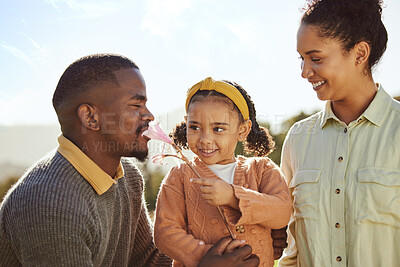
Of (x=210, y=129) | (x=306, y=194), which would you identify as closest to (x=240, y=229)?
(x=306, y=194)

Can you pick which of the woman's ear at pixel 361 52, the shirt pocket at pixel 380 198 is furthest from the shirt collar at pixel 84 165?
the woman's ear at pixel 361 52

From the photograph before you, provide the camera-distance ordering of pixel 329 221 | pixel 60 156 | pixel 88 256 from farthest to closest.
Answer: pixel 329 221, pixel 60 156, pixel 88 256

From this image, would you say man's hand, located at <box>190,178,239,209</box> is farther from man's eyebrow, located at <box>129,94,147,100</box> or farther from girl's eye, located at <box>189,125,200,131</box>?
man's eyebrow, located at <box>129,94,147,100</box>

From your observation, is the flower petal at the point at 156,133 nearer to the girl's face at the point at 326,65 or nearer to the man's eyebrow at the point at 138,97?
the man's eyebrow at the point at 138,97

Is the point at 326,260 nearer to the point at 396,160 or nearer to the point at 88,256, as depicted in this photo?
the point at 396,160

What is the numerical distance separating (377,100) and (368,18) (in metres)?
0.64

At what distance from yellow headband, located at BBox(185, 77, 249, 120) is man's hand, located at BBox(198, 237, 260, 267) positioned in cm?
101

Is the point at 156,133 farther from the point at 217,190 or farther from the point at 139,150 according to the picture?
the point at 217,190

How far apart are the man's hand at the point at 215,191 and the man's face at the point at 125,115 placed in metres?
0.67

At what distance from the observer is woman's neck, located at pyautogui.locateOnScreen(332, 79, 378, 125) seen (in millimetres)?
3119

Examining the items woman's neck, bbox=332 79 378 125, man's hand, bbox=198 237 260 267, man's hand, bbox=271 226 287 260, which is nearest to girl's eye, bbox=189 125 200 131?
man's hand, bbox=198 237 260 267

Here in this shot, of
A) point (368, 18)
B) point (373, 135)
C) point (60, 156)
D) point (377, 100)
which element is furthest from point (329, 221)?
point (60, 156)

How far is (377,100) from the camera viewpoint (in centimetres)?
304

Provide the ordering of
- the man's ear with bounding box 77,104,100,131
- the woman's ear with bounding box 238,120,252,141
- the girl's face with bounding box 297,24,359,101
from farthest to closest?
the woman's ear with bounding box 238,120,252,141 < the girl's face with bounding box 297,24,359,101 < the man's ear with bounding box 77,104,100,131
